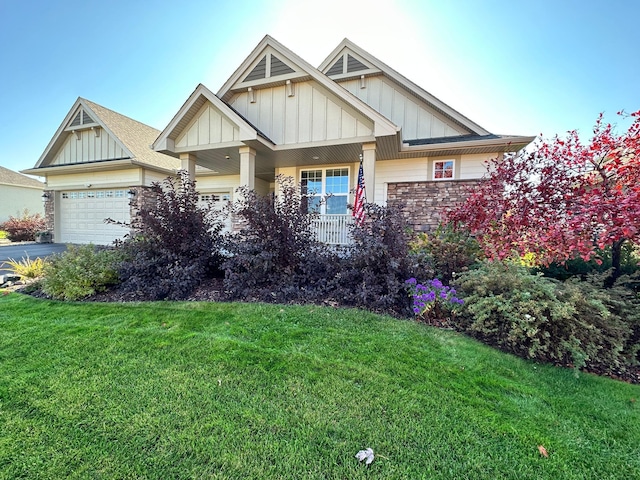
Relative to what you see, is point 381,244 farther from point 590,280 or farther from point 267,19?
point 267,19

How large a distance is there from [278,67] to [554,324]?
8517mm

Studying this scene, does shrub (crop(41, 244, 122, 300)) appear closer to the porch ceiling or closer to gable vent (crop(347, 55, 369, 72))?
the porch ceiling

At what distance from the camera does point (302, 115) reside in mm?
7895

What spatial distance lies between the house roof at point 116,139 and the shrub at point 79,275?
287 inches

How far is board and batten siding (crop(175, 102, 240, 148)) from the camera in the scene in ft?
25.4

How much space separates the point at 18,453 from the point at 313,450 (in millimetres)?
1821

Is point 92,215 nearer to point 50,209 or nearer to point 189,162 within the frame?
point 50,209

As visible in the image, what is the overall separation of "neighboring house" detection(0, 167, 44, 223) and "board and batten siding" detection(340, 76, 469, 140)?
94.8ft

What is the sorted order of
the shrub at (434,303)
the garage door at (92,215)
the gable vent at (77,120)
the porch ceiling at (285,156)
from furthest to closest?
the gable vent at (77,120) → the garage door at (92,215) → the porch ceiling at (285,156) → the shrub at (434,303)

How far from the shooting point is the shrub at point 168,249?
4.84m

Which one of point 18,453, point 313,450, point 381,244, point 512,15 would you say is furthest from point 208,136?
point 512,15

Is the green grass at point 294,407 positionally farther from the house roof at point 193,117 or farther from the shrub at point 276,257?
the house roof at point 193,117

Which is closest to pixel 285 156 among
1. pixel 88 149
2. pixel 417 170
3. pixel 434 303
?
pixel 417 170

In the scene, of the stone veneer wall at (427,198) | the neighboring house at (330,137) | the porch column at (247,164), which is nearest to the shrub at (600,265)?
the stone veneer wall at (427,198)
